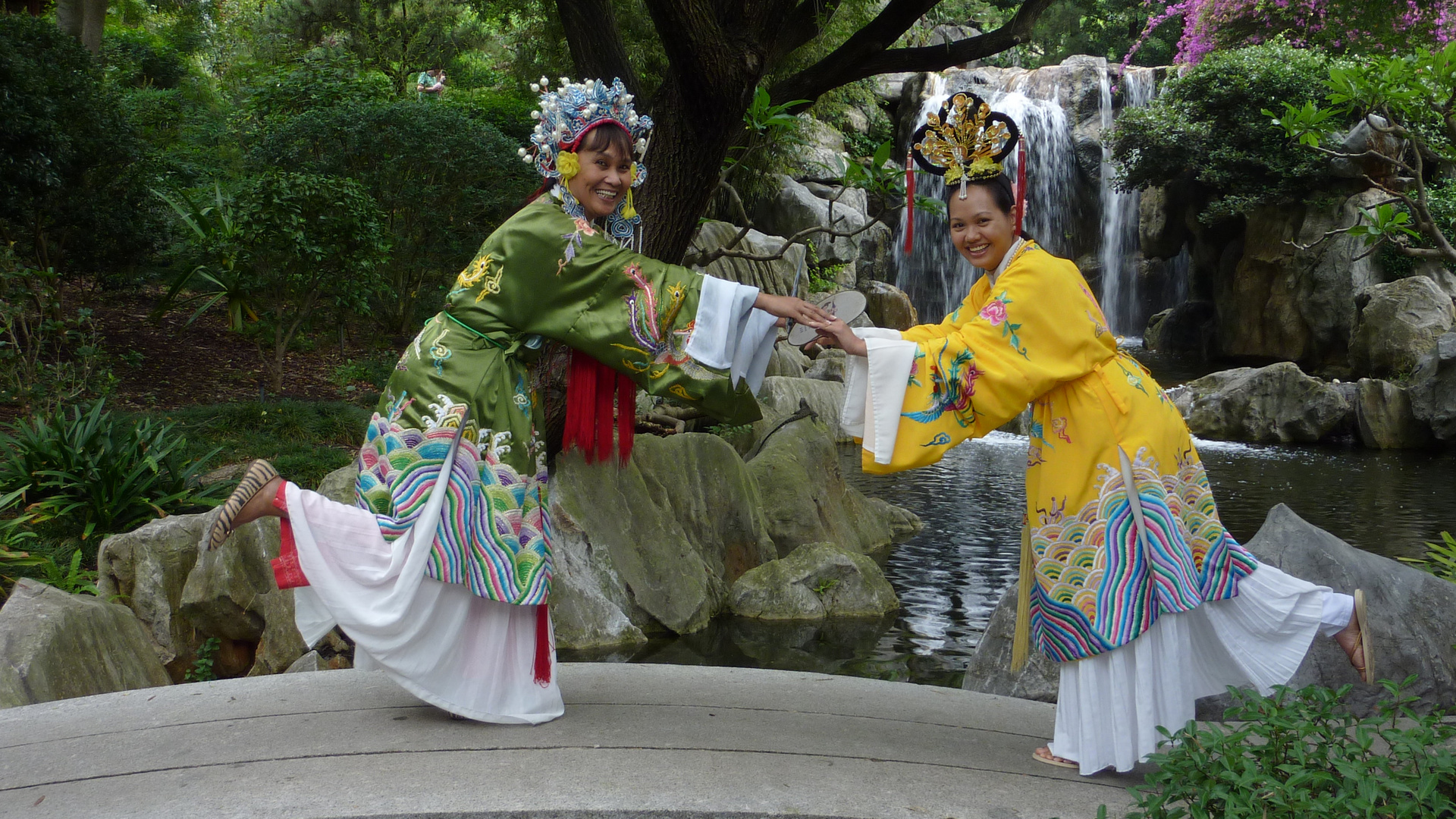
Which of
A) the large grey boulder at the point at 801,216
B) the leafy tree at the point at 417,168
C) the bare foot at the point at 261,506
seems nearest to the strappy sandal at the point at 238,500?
the bare foot at the point at 261,506

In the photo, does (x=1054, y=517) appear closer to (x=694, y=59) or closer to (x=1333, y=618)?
(x=1333, y=618)

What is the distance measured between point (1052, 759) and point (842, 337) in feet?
4.27

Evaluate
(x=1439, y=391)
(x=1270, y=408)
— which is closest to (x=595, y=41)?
(x=1270, y=408)

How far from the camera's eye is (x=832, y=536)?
7.50 m

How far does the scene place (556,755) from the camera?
2.77 metres

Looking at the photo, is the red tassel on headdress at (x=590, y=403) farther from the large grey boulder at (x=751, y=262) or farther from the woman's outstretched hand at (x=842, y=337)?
the large grey boulder at (x=751, y=262)

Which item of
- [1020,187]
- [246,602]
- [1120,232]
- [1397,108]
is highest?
[1120,232]

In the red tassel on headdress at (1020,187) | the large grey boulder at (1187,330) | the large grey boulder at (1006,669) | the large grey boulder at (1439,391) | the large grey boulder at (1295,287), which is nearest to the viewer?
the red tassel on headdress at (1020,187)

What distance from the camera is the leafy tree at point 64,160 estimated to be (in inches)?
307

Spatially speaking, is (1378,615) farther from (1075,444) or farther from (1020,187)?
(1020,187)

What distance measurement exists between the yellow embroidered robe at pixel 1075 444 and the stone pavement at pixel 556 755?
467 mm

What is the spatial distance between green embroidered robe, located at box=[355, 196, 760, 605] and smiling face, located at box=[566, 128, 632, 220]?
108mm

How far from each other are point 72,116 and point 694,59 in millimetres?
6195

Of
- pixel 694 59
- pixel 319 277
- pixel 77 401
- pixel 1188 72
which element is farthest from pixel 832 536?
pixel 1188 72
